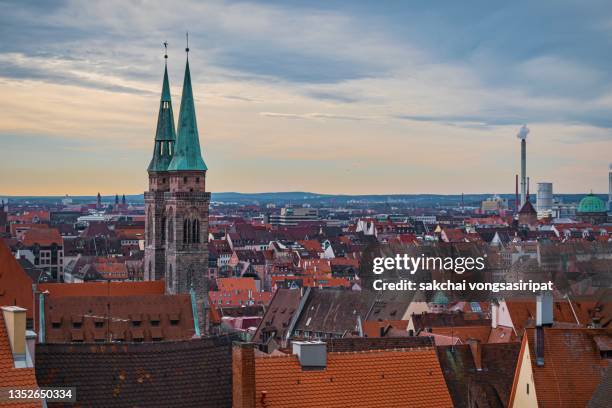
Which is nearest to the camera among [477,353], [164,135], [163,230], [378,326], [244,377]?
[244,377]

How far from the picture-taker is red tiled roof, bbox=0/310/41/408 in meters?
24.9

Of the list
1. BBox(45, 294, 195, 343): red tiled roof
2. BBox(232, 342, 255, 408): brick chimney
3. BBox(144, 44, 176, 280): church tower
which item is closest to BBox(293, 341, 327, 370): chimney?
BBox(232, 342, 255, 408): brick chimney

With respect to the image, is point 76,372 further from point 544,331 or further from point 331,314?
point 331,314

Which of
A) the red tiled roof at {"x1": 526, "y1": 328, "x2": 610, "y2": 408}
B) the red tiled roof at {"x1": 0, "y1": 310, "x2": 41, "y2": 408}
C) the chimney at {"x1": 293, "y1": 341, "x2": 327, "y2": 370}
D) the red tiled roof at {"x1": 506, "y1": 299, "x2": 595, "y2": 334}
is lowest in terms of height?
the red tiled roof at {"x1": 506, "y1": 299, "x2": 595, "y2": 334}

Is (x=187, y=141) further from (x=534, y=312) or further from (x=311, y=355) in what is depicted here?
(x=311, y=355)

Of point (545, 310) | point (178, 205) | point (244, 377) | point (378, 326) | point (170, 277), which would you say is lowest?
point (378, 326)

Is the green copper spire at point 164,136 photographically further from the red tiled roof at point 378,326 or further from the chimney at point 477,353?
the chimney at point 477,353

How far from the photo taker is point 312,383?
1319 inches

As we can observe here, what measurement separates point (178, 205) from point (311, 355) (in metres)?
75.5

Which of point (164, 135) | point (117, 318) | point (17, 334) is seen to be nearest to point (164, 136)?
point (164, 135)

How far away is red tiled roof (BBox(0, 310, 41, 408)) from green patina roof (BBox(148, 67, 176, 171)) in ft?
293

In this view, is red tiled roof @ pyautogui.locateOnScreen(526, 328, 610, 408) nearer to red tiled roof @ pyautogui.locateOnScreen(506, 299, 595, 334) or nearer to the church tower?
red tiled roof @ pyautogui.locateOnScreen(506, 299, 595, 334)

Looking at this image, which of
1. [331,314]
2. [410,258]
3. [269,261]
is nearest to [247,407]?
[331,314]

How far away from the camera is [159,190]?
373 ft
